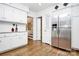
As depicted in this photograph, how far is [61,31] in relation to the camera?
2387mm

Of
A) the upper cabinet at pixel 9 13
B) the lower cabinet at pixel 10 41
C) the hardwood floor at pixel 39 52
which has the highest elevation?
the upper cabinet at pixel 9 13

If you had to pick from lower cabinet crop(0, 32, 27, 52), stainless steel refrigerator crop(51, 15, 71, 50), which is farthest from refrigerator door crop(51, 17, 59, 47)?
lower cabinet crop(0, 32, 27, 52)

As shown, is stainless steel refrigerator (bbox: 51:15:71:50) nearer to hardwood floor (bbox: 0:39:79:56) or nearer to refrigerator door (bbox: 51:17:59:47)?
refrigerator door (bbox: 51:17:59:47)

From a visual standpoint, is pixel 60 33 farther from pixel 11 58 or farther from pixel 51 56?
pixel 11 58

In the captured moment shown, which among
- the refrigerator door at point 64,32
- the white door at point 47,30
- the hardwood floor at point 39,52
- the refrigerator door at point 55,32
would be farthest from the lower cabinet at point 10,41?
the refrigerator door at point 64,32

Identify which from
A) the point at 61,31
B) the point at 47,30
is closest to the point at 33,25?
the point at 47,30

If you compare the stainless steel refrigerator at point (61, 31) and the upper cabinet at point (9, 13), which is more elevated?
the upper cabinet at point (9, 13)

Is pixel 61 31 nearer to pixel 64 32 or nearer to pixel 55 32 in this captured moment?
pixel 64 32

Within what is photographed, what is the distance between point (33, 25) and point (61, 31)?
3.06 feet

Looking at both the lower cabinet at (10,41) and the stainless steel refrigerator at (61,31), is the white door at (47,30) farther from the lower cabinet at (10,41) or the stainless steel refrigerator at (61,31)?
the lower cabinet at (10,41)

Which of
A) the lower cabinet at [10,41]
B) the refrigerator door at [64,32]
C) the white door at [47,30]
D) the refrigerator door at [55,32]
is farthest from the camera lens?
the white door at [47,30]

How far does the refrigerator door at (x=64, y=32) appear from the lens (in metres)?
2.11

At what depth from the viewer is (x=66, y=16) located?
2.18 metres

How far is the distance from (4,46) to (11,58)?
624mm
